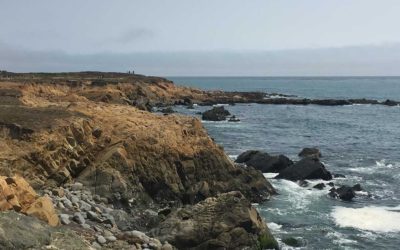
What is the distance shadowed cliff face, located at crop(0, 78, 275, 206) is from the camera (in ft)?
78.2

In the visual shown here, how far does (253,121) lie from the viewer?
79.4m

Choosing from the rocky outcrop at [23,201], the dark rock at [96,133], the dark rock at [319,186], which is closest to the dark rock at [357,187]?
the dark rock at [319,186]

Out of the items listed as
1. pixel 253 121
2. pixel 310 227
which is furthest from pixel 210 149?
pixel 253 121

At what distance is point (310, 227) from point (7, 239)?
17.3 metres

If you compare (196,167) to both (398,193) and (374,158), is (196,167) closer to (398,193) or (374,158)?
(398,193)

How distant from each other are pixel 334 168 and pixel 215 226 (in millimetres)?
25241

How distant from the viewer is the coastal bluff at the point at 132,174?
66.9 ft

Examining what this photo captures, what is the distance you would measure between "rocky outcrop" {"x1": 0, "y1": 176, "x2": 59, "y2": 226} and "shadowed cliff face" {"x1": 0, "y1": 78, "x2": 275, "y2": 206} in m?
4.29

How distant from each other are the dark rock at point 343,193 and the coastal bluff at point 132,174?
4.20 metres

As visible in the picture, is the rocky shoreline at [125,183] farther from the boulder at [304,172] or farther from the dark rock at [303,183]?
the boulder at [304,172]

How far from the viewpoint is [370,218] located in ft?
94.6

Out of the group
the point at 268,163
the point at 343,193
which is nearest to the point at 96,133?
the point at 343,193

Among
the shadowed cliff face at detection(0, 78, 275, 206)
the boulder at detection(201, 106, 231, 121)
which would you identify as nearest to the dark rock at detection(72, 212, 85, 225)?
the shadowed cliff face at detection(0, 78, 275, 206)

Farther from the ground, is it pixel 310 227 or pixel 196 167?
pixel 196 167
